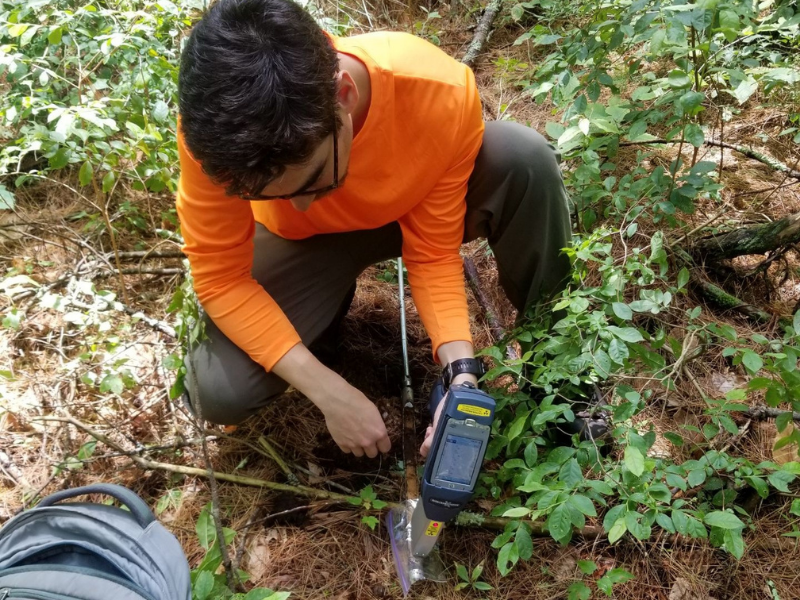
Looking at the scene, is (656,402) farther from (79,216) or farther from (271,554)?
(79,216)

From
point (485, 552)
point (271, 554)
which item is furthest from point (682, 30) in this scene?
point (271, 554)

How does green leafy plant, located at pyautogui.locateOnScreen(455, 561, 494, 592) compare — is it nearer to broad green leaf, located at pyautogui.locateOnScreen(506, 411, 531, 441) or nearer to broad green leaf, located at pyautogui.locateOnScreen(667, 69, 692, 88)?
broad green leaf, located at pyautogui.locateOnScreen(506, 411, 531, 441)

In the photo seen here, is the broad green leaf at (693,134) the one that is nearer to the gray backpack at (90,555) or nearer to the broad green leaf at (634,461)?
the broad green leaf at (634,461)

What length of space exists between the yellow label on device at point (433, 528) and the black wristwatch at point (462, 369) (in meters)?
0.37

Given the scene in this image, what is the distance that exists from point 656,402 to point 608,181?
0.79 meters

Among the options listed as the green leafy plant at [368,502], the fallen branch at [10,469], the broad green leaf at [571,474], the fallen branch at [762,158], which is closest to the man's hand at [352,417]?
the green leafy plant at [368,502]

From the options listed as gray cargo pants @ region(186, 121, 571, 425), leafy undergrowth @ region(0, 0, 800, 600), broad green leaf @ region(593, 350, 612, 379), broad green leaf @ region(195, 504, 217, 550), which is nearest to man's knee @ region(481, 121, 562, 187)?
gray cargo pants @ region(186, 121, 571, 425)

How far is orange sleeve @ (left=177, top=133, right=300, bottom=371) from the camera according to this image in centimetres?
148

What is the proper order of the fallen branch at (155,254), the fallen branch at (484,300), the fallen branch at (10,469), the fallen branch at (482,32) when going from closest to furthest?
the fallen branch at (10,469)
the fallen branch at (484,300)
the fallen branch at (155,254)
the fallen branch at (482,32)

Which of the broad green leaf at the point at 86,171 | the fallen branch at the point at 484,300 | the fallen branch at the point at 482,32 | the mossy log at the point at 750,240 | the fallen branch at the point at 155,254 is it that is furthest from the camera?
the fallen branch at the point at 482,32

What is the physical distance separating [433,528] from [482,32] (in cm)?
318

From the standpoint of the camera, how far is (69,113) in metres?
1.77

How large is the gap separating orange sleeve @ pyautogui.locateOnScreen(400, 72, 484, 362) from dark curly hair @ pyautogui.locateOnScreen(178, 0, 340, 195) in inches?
24.0

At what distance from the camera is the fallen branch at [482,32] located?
3406 mm
